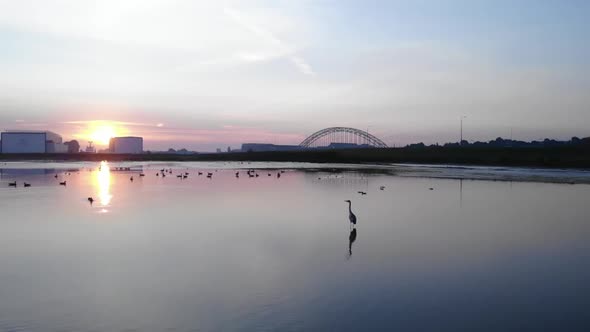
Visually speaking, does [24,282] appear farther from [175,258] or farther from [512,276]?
[512,276]

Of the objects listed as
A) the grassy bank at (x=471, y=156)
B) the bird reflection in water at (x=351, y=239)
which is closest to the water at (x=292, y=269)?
the bird reflection in water at (x=351, y=239)

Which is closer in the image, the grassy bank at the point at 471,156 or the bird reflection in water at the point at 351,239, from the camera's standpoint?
the bird reflection in water at the point at 351,239

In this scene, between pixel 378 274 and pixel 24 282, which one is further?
pixel 378 274

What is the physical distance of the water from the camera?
9969 millimetres

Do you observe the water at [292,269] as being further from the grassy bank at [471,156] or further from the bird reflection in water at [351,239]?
the grassy bank at [471,156]

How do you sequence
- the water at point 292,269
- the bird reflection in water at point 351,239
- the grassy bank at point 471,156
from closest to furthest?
the water at point 292,269 → the bird reflection in water at point 351,239 → the grassy bank at point 471,156

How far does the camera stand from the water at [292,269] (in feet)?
32.7

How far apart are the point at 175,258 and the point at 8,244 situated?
21.9 ft

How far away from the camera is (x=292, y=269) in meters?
13.9

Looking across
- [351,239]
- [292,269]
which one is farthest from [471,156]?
[292,269]

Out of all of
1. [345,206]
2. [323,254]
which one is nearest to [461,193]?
[345,206]

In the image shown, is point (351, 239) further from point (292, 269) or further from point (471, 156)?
point (471, 156)

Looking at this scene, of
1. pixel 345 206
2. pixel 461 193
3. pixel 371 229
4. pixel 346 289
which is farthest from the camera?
pixel 461 193

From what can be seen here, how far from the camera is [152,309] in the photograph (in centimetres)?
1043
